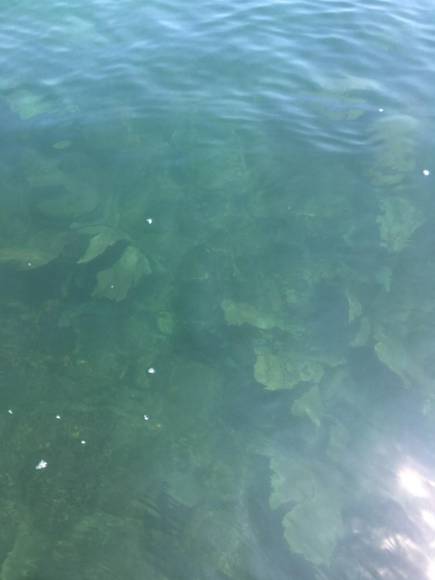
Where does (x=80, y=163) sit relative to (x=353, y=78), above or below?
below

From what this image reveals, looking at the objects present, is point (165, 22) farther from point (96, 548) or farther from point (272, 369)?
point (96, 548)

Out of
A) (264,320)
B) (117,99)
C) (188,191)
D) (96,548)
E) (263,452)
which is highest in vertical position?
(117,99)

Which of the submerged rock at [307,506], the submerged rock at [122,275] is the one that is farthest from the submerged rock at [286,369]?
the submerged rock at [122,275]

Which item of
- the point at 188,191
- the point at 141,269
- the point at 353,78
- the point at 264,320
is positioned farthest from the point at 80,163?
the point at 353,78

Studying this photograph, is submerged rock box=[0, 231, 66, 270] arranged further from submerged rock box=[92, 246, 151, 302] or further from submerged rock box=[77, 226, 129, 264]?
submerged rock box=[92, 246, 151, 302]

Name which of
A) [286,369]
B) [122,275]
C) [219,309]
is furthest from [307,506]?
[122,275]

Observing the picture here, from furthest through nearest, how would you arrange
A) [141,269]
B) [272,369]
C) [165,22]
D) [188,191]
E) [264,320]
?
[165,22]
[188,191]
[141,269]
[264,320]
[272,369]

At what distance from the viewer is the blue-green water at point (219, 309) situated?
415 centimetres

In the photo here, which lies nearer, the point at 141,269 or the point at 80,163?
the point at 141,269

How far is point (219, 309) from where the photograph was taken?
5.69 meters

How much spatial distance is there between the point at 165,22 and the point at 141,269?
714 cm

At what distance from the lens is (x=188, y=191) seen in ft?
23.2

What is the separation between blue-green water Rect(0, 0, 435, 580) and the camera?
163 inches

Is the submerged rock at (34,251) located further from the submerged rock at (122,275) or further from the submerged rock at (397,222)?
the submerged rock at (397,222)
